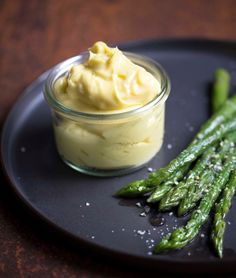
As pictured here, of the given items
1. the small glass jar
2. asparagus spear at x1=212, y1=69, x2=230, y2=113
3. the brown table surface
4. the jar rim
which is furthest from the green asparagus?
the brown table surface

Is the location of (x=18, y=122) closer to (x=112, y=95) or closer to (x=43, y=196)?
(x=43, y=196)

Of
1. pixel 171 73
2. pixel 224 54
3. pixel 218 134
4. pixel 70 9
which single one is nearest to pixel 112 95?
pixel 218 134

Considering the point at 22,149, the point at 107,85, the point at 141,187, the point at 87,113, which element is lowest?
the point at 22,149

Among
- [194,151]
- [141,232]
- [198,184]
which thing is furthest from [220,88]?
[141,232]

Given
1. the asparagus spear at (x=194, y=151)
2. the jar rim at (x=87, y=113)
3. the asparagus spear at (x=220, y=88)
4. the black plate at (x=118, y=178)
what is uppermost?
the jar rim at (x=87, y=113)

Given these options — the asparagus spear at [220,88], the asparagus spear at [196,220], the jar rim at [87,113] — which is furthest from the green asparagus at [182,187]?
the asparagus spear at [220,88]

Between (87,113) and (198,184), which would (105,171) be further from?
(198,184)

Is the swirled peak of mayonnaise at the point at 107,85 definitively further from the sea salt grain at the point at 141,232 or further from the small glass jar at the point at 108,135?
the sea salt grain at the point at 141,232
